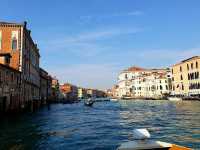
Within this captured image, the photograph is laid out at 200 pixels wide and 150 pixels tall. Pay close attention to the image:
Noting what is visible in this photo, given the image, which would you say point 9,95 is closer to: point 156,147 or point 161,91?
point 156,147

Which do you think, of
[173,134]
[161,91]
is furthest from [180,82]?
[173,134]

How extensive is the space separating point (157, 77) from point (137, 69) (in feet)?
142

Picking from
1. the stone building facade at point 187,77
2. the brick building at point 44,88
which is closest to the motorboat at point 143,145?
the brick building at point 44,88

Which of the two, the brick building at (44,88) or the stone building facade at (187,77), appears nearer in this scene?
the brick building at (44,88)

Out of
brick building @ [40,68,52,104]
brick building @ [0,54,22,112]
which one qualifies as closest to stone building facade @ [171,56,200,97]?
brick building @ [40,68,52,104]

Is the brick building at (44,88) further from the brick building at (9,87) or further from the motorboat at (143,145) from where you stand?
the motorboat at (143,145)

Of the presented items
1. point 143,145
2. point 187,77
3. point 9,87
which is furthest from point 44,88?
point 143,145

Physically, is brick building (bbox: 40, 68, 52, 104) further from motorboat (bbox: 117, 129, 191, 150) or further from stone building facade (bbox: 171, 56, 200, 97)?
motorboat (bbox: 117, 129, 191, 150)

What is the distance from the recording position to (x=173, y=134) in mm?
18234

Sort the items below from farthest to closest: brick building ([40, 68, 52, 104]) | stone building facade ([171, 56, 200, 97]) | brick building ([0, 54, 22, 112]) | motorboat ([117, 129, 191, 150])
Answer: stone building facade ([171, 56, 200, 97])
brick building ([40, 68, 52, 104])
brick building ([0, 54, 22, 112])
motorboat ([117, 129, 191, 150])

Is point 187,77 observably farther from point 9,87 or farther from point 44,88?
point 9,87

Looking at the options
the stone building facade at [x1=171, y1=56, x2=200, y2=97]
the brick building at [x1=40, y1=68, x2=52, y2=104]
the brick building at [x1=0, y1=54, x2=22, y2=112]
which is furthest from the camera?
the stone building facade at [x1=171, y1=56, x2=200, y2=97]

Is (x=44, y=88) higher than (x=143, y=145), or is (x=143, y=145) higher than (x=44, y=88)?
(x=44, y=88)

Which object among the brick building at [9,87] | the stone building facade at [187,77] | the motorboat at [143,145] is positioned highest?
the stone building facade at [187,77]
